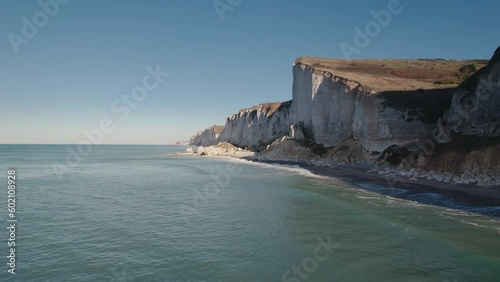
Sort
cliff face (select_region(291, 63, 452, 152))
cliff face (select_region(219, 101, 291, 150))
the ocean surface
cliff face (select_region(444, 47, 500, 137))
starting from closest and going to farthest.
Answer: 1. the ocean surface
2. cliff face (select_region(444, 47, 500, 137))
3. cliff face (select_region(291, 63, 452, 152))
4. cliff face (select_region(219, 101, 291, 150))

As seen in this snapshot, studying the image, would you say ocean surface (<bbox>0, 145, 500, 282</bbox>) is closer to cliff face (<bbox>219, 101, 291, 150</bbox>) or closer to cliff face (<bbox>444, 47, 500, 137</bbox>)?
cliff face (<bbox>444, 47, 500, 137</bbox>)

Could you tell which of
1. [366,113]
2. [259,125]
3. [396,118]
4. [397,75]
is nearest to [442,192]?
[396,118]

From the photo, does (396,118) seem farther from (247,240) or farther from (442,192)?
(247,240)

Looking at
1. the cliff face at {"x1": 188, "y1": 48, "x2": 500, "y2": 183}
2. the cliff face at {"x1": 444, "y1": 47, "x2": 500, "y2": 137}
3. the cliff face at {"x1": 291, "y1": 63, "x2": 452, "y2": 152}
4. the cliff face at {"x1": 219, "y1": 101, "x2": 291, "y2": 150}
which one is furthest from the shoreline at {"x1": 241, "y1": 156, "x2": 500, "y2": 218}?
the cliff face at {"x1": 219, "y1": 101, "x2": 291, "y2": 150}

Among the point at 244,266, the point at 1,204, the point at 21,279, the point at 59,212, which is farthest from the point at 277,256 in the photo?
the point at 1,204

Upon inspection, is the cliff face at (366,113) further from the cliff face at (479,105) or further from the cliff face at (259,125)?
the cliff face at (259,125)
